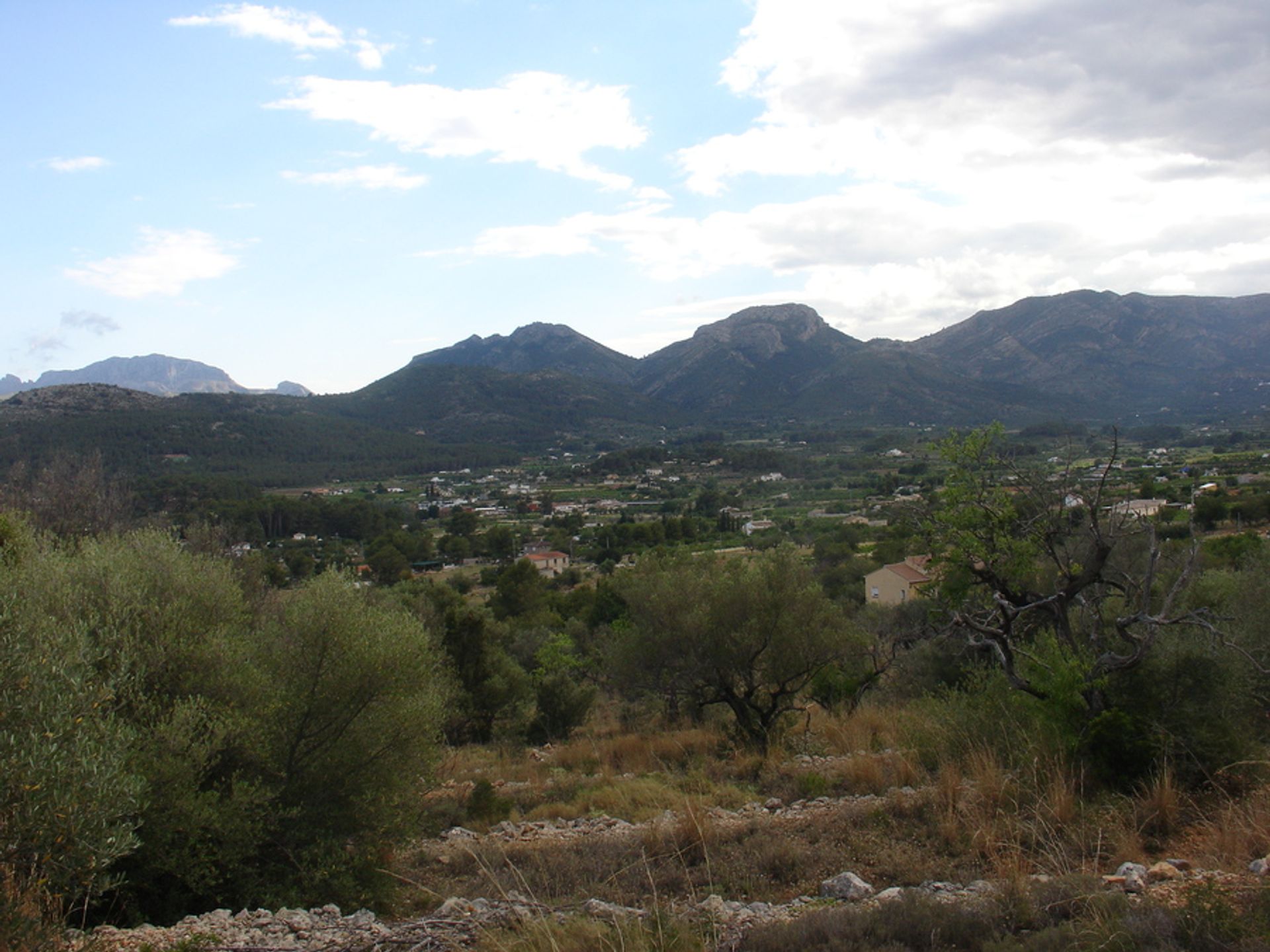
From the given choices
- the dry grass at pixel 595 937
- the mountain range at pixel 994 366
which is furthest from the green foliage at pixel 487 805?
the mountain range at pixel 994 366

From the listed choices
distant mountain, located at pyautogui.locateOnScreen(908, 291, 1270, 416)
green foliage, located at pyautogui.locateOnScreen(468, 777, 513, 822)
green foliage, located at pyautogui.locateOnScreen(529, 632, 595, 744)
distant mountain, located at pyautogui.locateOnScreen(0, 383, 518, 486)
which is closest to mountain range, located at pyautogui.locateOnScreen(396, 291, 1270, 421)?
distant mountain, located at pyautogui.locateOnScreen(908, 291, 1270, 416)

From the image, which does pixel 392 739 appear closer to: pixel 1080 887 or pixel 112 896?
pixel 112 896

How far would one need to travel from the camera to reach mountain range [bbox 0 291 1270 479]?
82.3 meters

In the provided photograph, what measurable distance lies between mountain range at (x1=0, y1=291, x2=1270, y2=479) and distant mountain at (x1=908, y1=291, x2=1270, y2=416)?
1.27 ft

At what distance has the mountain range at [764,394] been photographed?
82.3m

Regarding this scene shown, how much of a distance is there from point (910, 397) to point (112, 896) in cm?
11167

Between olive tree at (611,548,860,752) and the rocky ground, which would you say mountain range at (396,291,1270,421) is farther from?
the rocky ground

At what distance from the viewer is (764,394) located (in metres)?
137

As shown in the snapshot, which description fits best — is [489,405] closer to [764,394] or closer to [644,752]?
[764,394]

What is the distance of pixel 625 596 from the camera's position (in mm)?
14852

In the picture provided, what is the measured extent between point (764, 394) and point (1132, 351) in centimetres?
5902

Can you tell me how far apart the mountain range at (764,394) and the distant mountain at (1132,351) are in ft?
1.27

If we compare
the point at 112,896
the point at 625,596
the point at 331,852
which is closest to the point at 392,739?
the point at 331,852

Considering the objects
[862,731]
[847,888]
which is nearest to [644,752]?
[862,731]
